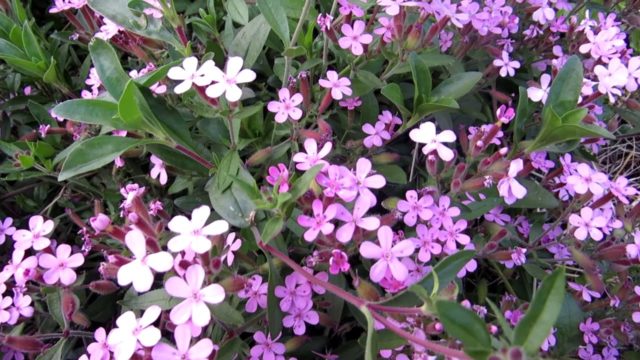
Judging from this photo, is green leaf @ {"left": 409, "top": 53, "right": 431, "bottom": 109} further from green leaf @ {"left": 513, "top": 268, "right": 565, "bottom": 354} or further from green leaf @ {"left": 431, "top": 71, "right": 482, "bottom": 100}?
green leaf @ {"left": 513, "top": 268, "right": 565, "bottom": 354}

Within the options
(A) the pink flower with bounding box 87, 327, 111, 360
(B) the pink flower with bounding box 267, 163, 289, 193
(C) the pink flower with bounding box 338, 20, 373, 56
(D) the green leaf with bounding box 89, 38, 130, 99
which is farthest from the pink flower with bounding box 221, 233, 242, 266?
(C) the pink flower with bounding box 338, 20, 373, 56

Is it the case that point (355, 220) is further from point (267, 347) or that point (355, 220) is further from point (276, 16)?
point (276, 16)

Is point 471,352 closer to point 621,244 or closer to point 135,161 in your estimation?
point 621,244

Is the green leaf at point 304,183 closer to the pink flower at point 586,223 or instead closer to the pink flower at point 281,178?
the pink flower at point 281,178

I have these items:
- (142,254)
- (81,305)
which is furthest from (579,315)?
(81,305)

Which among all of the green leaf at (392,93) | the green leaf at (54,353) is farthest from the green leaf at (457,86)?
the green leaf at (54,353)
